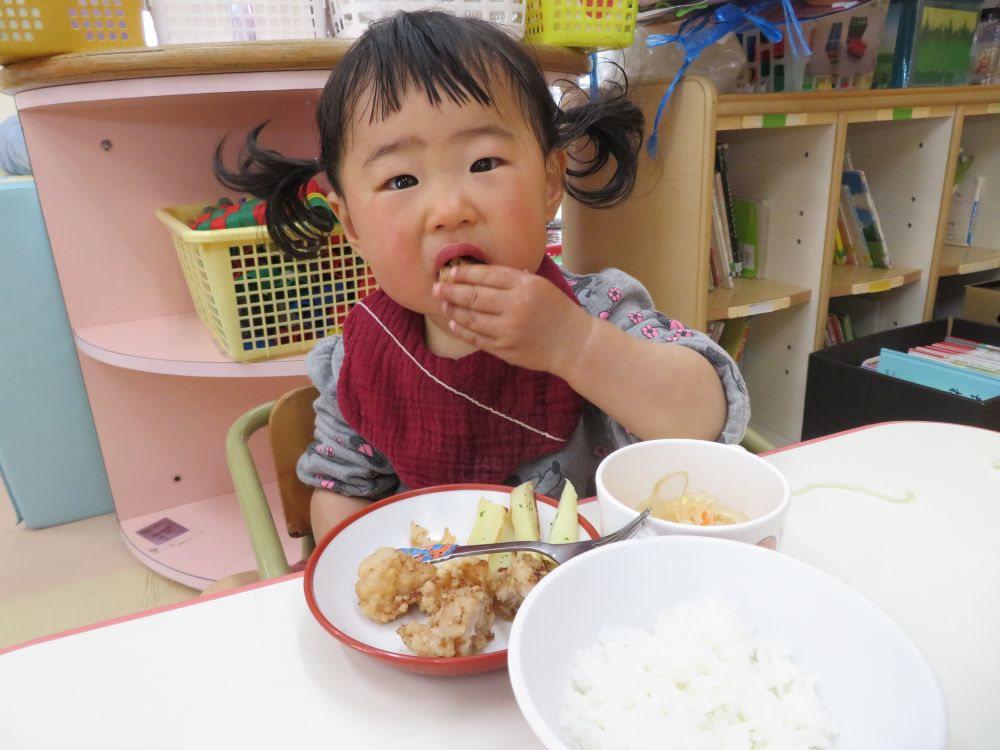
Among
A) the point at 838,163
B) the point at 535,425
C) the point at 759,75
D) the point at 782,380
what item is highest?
the point at 759,75

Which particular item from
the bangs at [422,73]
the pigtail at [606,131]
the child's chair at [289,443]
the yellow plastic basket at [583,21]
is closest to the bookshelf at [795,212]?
the yellow plastic basket at [583,21]

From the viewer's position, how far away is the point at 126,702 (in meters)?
0.44

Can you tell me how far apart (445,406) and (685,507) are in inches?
16.1

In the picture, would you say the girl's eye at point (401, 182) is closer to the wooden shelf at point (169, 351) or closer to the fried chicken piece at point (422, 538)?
the fried chicken piece at point (422, 538)

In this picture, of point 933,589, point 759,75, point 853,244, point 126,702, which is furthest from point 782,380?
point 126,702

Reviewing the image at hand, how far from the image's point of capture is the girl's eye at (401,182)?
670 millimetres

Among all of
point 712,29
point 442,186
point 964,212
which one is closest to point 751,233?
point 712,29

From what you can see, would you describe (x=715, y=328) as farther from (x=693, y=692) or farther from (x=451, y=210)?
(x=693, y=692)

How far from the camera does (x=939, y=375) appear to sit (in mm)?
1647

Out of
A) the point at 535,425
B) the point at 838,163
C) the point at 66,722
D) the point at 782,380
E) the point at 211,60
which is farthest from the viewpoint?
the point at 782,380

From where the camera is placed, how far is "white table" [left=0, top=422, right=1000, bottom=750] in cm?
41

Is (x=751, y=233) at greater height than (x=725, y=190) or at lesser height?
lesser

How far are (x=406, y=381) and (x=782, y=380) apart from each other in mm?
1408

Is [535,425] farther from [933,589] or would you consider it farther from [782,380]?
[782,380]
